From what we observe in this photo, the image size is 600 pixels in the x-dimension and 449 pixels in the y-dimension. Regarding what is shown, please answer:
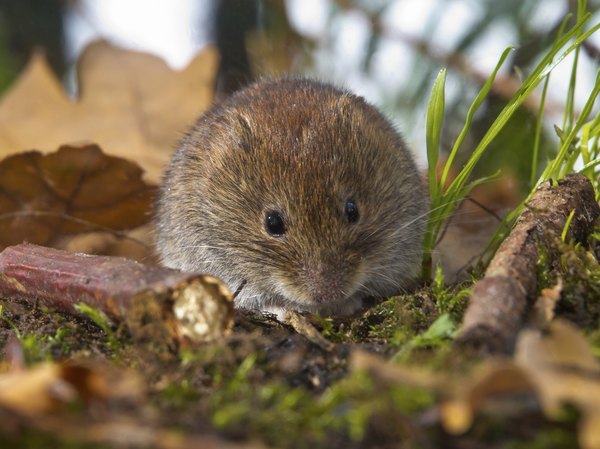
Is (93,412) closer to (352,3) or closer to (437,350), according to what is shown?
(437,350)

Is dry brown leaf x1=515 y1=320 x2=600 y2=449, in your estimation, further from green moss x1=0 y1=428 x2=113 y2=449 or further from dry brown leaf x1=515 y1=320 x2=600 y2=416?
green moss x1=0 y1=428 x2=113 y2=449

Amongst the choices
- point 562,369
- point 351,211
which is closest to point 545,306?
point 562,369

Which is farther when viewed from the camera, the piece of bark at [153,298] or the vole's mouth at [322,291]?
the vole's mouth at [322,291]

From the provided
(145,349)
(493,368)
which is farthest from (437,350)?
(145,349)

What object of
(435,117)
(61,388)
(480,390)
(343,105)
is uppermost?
(343,105)

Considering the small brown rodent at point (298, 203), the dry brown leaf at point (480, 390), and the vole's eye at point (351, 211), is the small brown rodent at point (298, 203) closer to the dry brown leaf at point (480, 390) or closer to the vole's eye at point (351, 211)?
the vole's eye at point (351, 211)

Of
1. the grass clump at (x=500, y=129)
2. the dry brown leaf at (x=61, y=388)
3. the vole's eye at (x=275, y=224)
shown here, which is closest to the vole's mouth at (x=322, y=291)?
the vole's eye at (x=275, y=224)

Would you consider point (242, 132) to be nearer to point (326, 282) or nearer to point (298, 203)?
point (298, 203)
